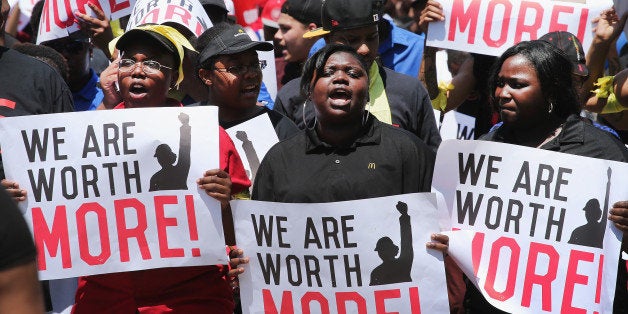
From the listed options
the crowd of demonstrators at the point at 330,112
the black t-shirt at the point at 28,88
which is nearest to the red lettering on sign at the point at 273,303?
the crowd of demonstrators at the point at 330,112

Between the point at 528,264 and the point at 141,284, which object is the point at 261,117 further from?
the point at 528,264

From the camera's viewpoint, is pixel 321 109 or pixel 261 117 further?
pixel 261 117

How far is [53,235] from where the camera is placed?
222 inches

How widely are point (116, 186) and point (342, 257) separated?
1107mm

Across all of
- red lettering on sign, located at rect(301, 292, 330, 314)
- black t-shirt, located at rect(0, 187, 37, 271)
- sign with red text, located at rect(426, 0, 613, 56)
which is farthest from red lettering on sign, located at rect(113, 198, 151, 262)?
sign with red text, located at rect(426, 0, 613, 56)

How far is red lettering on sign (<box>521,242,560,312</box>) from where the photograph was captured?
5340 millimetres

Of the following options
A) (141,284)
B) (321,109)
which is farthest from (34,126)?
(321,109)

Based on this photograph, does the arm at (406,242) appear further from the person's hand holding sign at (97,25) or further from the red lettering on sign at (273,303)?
the person's hand holding sign at (97,25)

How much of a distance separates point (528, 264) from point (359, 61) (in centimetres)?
123

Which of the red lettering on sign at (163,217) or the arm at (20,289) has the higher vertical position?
the arm at (20,289)

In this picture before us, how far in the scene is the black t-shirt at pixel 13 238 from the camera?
3.34 metres

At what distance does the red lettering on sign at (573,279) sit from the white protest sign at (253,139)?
70.0 inches

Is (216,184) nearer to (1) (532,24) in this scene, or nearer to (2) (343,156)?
(2) (343,156)

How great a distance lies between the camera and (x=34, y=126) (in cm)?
570
